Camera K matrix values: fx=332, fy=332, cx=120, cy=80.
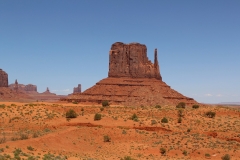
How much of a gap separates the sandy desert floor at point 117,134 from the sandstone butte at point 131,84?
29.2m

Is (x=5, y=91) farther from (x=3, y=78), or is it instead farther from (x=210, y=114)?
(x=210, y=114)

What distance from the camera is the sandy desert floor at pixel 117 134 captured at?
90.0 ft

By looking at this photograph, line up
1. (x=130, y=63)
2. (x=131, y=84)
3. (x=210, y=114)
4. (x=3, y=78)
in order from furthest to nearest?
1. (x=3, y=78)
2. (x=130, y=63)
3. (x=131, y=84)
4. (x=210, y=114)

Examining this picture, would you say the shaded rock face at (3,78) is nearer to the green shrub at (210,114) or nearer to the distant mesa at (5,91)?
the distant mesa at (5,91)

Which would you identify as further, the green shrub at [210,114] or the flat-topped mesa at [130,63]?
the flat-topped mesa at [130,63]

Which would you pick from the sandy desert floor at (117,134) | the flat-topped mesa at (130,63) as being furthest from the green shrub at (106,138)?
the flat-topped mesa at (130,63)

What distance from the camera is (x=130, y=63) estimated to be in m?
96.9

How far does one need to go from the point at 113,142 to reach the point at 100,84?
57362 millimetres

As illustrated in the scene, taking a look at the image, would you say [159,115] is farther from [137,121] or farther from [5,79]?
[5,79]

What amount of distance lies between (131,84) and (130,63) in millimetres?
9961

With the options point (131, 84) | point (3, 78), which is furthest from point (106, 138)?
point (3, 78)

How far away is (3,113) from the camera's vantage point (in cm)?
4450

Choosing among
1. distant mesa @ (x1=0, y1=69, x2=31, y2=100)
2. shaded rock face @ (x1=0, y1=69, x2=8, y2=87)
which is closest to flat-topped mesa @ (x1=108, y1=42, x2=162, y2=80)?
distant mesa @ (x1=0, y1=69, x2=31, y2=100)

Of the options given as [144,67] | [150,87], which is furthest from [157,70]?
[150,87]
